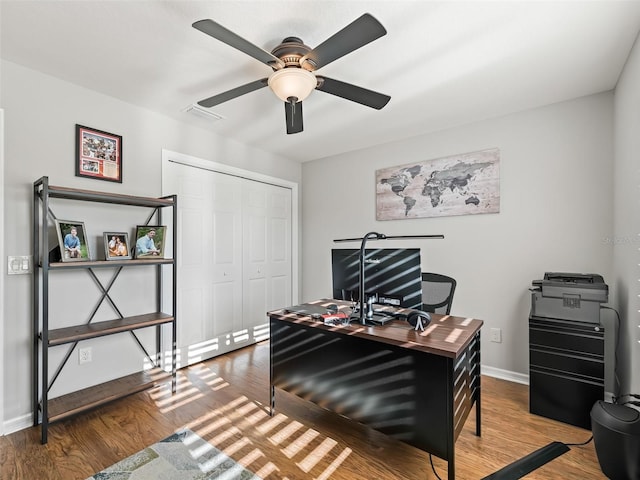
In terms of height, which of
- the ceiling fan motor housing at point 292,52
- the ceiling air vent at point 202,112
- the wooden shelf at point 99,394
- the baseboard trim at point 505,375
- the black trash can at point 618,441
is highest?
the ceiling air vent at point 202,112

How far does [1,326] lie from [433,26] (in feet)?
10.8

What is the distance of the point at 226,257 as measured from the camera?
3688 millimetres

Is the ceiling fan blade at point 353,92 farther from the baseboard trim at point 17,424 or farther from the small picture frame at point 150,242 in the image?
the baseboard trim at point 17,424

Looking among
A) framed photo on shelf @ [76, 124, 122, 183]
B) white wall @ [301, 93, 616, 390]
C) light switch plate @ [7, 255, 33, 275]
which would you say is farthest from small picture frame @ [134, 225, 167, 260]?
white wall @ [301, 93, 616, 390]

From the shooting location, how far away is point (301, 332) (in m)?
Answer: 2.13

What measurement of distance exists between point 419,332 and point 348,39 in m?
1.57

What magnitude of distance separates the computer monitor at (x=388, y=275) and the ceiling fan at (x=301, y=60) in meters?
0.94

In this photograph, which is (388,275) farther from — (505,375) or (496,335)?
(505,375)

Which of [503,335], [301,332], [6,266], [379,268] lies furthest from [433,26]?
[6,266]

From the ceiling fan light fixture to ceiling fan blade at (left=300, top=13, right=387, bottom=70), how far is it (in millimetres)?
63

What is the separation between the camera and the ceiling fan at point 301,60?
4.64ft

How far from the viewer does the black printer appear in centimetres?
221

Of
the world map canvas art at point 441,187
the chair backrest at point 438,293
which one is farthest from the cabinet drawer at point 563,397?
the world map canvas art at point 441,187

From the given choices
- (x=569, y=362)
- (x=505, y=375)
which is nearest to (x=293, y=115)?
(x=569, y=362)
